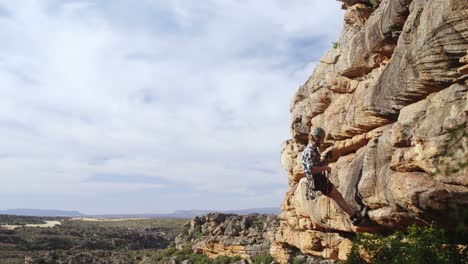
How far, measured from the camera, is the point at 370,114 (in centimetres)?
1716

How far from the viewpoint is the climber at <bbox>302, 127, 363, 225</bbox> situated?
15305mm

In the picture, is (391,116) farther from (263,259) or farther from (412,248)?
(263,259)

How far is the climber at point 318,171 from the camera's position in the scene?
15.3 m

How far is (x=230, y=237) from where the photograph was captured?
54.2 meters

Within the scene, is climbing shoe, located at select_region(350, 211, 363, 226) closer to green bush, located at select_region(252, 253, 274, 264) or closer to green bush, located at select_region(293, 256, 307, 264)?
green bush, located at select_region(293, 256, 307, 264)

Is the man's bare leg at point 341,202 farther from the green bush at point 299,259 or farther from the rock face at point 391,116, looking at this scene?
the green bush at point 299,259

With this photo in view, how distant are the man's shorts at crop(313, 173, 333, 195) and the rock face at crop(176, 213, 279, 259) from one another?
2588 centimetres

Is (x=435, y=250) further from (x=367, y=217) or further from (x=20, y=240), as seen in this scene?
(x=20, y=240)

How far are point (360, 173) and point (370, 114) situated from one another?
2439 mm

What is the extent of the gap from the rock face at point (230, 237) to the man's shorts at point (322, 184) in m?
25.9

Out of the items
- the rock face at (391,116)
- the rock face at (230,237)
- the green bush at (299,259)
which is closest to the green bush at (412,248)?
the rock face at (391,116)

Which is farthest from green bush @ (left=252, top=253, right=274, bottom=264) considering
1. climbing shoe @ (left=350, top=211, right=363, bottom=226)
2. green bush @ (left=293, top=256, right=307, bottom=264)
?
climbing shoe @ (left=350, top=211, right=363, bottom=226)

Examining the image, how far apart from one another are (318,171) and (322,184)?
0.82m

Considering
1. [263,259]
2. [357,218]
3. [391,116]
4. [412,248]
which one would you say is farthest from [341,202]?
[263,259]
